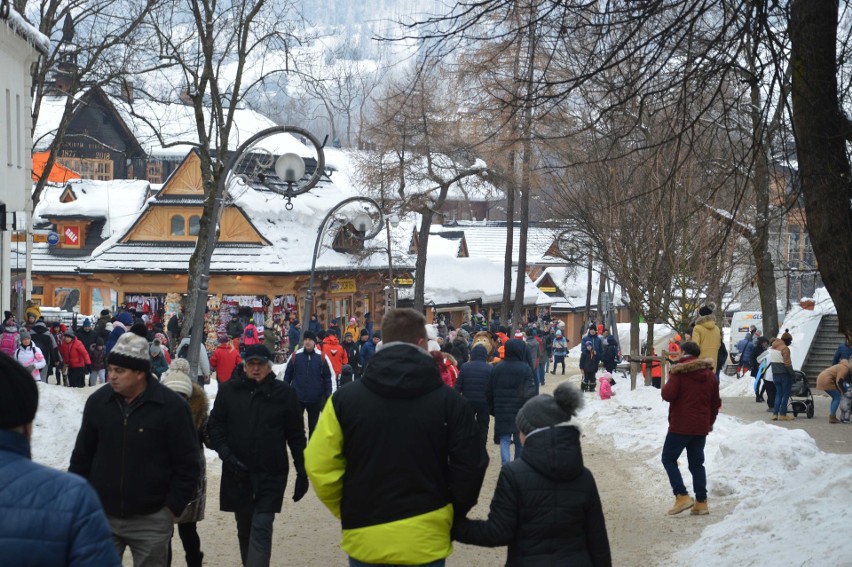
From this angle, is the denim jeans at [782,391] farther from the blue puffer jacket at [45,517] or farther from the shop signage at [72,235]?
the shop signage at [72,235]

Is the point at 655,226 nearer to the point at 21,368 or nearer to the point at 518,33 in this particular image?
the point at 518,33

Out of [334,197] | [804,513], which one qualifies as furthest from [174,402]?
[334,197]

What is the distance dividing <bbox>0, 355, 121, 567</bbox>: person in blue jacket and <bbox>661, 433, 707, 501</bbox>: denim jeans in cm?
823

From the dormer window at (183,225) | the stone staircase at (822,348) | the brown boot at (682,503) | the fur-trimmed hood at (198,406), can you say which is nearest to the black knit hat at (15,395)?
the fur-trimmed hood at (198,406)

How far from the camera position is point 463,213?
4806 inches

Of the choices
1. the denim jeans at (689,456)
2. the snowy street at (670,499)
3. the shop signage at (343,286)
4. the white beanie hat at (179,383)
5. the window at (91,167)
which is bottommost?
the snowy street at (670,499)

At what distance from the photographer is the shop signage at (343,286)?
155 ft

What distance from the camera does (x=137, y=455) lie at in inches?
247

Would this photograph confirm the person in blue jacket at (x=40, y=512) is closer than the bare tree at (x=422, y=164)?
Yes

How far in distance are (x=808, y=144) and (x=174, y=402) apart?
4477 mm

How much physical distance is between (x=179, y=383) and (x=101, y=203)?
49.9 metres

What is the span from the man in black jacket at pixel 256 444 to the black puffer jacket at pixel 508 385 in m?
5.13

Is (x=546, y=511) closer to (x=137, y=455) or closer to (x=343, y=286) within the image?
(x=137, y=455)

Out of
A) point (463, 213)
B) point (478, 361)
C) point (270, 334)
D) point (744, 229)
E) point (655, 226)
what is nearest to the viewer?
point (478, 361)
